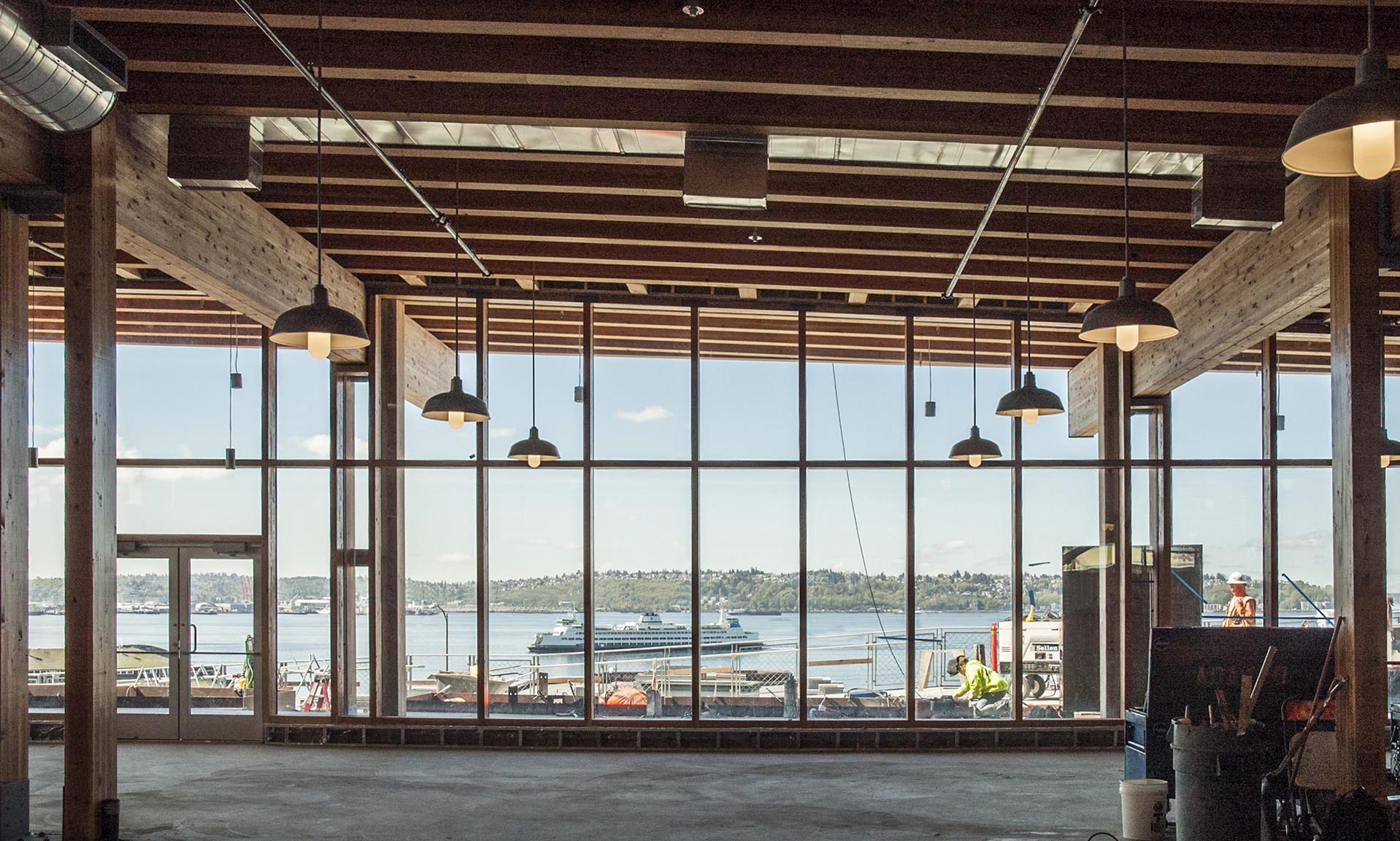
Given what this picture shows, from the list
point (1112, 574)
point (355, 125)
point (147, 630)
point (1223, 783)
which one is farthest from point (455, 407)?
point (1112, 574)

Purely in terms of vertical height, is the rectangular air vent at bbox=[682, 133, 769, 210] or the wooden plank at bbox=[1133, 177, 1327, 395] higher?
the rectangular air vent at bbox=[682, 133, 769, 210]

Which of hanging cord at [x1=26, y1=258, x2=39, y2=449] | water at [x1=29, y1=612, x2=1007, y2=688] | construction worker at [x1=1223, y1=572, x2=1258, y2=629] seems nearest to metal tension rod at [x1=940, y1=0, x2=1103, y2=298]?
water at [x1=29, y1=612, x2=1007, y2=688]

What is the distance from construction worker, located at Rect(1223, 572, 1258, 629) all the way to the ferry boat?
466cm

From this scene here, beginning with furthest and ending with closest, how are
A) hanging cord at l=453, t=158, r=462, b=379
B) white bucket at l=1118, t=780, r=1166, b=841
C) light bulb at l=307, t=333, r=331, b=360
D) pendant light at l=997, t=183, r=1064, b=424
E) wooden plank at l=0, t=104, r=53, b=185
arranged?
hanging cord at l=453, t=158, r=462, b=379
pendant light at l=997, t=183, r=1064, b=424
white bucket at l=1118, t=780, r=1166, b=841
wooden plank at l=0, t=104, r=53, b=185
light bulb at l=307, t=333, r=331, b=360

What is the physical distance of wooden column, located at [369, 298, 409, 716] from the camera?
436 inches

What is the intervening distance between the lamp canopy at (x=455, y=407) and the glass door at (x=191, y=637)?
3.71m

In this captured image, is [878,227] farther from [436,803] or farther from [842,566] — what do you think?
[436,803]

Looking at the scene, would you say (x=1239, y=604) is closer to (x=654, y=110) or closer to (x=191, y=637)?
(x=654, y=110)

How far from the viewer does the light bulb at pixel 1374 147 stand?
132 inches

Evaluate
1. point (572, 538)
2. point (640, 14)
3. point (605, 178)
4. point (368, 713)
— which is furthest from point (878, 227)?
point (368, 713)

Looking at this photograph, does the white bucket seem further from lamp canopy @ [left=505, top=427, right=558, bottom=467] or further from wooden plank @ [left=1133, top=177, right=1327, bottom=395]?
lamp canopy @ [left=505, top=427, right=558, bottom=467]

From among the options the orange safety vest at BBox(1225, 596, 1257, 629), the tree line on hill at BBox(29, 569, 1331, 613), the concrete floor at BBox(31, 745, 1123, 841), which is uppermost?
the tree line on hill at BBox(29, 569, 1331, 613)

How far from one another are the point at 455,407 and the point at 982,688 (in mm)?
6119

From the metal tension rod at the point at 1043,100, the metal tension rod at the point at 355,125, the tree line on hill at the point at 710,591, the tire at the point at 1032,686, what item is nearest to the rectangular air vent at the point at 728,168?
the metal tension rod at the point at 1043,100
